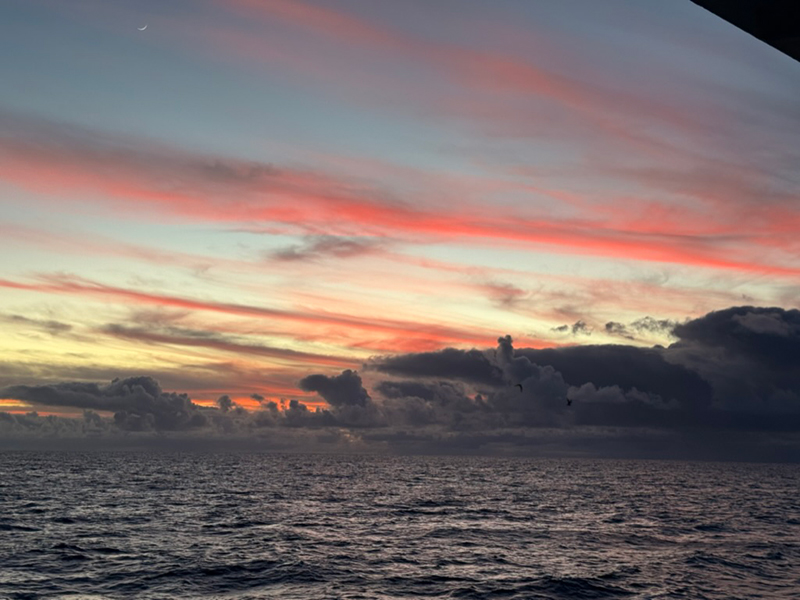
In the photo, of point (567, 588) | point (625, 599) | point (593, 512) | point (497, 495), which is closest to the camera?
point (625, 599)

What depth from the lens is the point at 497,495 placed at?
12825 cm

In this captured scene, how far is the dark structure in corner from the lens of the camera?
332cm

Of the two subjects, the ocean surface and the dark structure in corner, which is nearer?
the dark structure in corner

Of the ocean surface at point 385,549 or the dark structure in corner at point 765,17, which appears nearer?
the dark structure in corner at point 765,17

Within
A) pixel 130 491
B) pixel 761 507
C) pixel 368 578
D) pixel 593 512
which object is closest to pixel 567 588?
pixel 368 578

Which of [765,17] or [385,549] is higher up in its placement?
[765,17]

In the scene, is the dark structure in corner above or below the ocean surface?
above

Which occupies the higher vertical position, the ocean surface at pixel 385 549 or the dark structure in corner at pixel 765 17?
the dark structure in corner at pixel 765 17

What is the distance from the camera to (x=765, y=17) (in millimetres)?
3439

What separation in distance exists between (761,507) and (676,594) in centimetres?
8117

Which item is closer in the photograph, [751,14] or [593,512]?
[751,14]

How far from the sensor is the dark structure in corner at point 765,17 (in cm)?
332

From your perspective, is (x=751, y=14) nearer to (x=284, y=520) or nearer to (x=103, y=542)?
(x=103, y=542)

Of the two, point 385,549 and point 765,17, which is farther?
point 385,549
